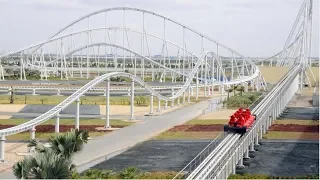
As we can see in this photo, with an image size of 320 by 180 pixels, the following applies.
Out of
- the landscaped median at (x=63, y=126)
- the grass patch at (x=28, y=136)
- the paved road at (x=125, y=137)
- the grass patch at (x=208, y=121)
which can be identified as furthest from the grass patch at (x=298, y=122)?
the grass patch at (x=28, y=136)

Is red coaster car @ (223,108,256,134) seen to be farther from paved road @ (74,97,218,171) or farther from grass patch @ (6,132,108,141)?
grass patch @ (6,132,108,141)

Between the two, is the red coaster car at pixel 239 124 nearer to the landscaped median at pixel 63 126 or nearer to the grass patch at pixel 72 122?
the landscaped median at pixel 63 126

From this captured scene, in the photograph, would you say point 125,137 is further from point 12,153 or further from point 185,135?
point 12,153

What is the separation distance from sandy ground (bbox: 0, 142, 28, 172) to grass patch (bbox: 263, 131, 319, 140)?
1766 cm

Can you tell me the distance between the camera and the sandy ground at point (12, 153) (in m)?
28.9

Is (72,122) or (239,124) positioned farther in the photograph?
(72,122)

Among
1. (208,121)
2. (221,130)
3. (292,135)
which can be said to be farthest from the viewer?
(208,121)

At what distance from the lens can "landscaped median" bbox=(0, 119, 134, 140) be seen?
39.8 m

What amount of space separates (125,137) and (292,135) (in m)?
13.0

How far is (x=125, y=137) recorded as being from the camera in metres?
40.5

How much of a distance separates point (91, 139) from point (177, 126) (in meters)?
10.9

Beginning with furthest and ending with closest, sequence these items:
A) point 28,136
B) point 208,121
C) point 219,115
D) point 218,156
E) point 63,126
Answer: point 219,115 < point 208,121 < point 63,126 < point 28,136 < point 218,156

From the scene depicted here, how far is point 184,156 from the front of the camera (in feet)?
110

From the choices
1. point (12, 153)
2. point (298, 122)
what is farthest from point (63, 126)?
point (298, 122)
